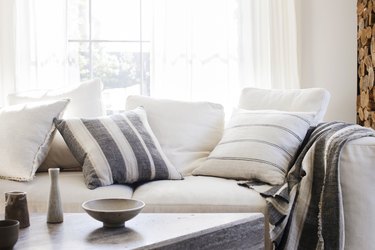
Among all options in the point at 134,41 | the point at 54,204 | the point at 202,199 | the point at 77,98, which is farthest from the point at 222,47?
the point at 54,204

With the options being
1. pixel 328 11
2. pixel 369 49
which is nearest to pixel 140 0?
pixel 328 11

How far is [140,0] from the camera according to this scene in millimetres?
3637

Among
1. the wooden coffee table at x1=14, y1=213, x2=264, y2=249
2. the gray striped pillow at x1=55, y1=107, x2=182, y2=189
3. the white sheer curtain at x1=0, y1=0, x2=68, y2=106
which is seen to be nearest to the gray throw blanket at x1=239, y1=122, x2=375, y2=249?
the wooden coffee table at x1=14, y1=213, x2=264, y2=249

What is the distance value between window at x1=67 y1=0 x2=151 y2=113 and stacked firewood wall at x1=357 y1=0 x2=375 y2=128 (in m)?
1.45

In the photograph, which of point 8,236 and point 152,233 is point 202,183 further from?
point 8,236

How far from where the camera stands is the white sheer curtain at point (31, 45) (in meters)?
3.51

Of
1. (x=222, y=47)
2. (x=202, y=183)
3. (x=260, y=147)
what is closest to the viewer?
→ (x=202, y=183)

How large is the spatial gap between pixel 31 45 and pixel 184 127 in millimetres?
1332

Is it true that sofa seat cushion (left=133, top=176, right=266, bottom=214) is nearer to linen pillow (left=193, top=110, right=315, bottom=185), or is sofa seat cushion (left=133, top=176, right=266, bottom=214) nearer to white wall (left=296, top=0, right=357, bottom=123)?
linen pillow (left=193, top=110, right=315, bottom=185)

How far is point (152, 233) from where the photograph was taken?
155cm

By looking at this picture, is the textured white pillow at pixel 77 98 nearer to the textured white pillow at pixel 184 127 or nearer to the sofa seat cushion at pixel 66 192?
the textured white pillow at pixel 184 127

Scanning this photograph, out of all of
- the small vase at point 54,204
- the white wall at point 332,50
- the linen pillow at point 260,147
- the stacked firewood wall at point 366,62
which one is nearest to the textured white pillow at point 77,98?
the linen pillow at point 260,147

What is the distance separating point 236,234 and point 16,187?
120 cm

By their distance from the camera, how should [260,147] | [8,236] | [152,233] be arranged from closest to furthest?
1. [8,236]
2. [152,233]
3. [260,147]
